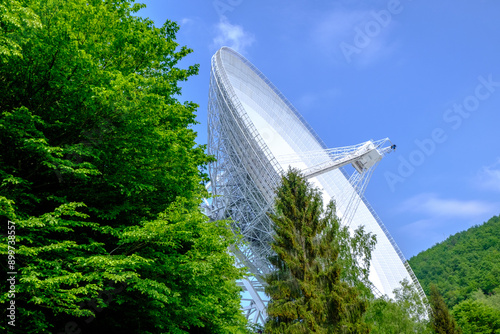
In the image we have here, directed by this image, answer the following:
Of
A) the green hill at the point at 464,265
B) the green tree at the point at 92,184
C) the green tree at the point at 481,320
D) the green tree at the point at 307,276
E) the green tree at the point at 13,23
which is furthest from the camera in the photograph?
the green hill at the point at 464,265

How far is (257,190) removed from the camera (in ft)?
73.4

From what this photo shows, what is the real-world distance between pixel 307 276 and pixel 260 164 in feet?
22.5

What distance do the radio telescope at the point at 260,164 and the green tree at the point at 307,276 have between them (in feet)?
4.48

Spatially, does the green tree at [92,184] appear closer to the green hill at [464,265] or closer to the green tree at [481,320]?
the green tree at [481,320]

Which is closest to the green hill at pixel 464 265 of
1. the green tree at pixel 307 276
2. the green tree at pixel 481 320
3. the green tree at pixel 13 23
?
the green tree at pixel 481 320

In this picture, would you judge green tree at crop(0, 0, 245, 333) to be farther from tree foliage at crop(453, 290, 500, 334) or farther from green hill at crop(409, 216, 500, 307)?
green hill at crop(409, 216, 500, 307)

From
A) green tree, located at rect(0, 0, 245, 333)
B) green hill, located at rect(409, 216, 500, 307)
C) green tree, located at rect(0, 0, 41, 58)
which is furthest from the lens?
green hill, located at rect(409, 216, 500, 307)

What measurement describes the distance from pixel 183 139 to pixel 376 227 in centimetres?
2295

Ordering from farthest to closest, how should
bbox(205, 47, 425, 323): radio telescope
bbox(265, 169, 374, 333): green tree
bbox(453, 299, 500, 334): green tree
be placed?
bbox(453, 299, 500, 334): green tree → bbox(205, 47, 425, 323): radio telescope → bbox(265, 169, 374, 333): green tree

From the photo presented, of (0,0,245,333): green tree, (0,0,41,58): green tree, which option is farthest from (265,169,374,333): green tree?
(0,0,41,58): green tree

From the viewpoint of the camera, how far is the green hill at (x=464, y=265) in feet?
233

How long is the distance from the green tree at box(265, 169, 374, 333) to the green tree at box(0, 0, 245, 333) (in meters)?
5.09

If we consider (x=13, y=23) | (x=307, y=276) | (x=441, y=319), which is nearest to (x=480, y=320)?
(x=441, y=319)

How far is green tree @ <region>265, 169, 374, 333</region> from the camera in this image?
15461 mm
